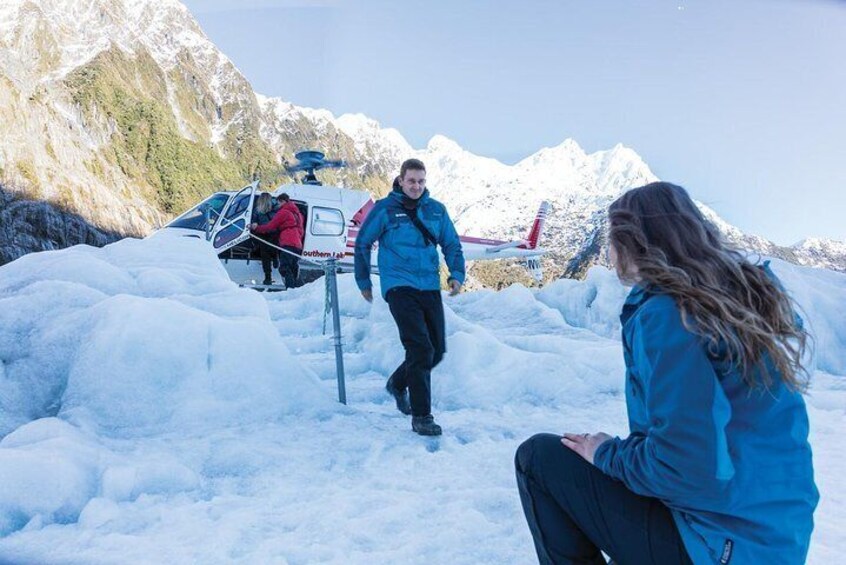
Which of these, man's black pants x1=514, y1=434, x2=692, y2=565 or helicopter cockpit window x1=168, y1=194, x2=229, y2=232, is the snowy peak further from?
man's black pants x1=514, y1=434, x2=692, y2=565

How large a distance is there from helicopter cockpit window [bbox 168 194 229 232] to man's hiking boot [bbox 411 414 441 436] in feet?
27.6

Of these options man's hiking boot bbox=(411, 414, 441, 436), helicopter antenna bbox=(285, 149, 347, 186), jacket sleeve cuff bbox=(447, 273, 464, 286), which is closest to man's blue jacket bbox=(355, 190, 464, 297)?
jacket sleeve cuff bbox=(447, 273, 464, 286)

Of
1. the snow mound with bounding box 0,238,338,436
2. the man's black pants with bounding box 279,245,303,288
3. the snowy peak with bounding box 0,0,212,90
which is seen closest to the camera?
the snow mound with bounding box 0,238,338,436

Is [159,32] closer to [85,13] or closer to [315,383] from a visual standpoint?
[85,13]

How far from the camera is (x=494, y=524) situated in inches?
99.0

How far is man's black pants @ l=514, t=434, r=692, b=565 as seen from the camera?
141cm

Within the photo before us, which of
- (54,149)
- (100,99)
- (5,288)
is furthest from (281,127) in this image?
(5,288)

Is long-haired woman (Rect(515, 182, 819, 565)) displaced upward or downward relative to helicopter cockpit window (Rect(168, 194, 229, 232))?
downward

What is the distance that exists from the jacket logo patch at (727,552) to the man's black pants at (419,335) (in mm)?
2562

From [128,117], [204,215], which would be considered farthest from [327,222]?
[128,117]

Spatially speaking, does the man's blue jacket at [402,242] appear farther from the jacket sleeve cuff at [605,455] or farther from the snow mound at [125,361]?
the jacket sleeve cuff at [605,455]

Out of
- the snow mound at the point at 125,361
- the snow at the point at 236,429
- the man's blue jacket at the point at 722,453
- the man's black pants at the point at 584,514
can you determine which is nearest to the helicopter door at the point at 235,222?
the snow at the point at 236,429

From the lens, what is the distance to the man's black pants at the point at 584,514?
1413 mm

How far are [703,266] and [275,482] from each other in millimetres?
2282
